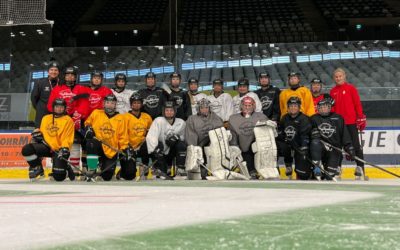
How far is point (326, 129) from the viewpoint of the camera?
17.0 feet

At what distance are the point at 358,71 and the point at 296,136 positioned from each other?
2.74 meters

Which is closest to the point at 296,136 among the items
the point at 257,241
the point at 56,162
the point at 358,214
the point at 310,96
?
the point at 310,96

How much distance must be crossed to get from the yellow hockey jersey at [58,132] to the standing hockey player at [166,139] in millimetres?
725

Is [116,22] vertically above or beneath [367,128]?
above

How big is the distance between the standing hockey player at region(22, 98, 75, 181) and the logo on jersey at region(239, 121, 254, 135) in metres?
1.62

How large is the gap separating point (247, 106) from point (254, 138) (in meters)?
0.32

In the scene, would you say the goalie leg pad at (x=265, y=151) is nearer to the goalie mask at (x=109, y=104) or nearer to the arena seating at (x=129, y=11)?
the goalie mask at (x=109, y=104)

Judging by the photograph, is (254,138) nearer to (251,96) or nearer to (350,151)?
(251,96)

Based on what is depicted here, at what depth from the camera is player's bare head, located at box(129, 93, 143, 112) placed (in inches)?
209

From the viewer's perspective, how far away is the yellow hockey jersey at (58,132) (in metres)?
5.05

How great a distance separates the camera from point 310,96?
18.3 ft

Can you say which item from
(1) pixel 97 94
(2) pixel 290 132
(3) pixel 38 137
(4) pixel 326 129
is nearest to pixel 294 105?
(2) pixel 290 132

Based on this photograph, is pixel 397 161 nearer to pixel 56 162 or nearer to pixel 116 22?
pixel 56 162

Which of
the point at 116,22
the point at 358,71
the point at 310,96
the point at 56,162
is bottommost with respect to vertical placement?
the point at 56,162
